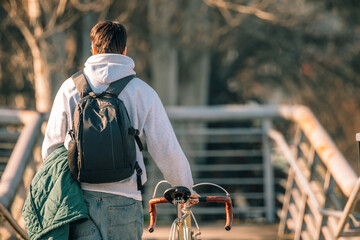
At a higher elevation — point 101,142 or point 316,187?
point 101,142

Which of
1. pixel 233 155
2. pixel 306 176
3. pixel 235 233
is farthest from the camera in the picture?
pixel 233 155

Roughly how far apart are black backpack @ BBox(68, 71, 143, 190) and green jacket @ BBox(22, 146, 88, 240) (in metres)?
0.07

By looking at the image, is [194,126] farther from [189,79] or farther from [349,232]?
[349,232]

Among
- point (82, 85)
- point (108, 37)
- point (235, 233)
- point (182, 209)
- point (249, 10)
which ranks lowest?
point (235, 233)

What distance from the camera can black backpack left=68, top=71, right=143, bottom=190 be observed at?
2508 millimetres

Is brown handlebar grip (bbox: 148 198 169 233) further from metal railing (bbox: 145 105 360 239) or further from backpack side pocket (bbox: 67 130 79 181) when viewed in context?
metal railing (bbox: 145 105 360 239)

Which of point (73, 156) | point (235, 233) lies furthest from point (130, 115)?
point (235, 233)

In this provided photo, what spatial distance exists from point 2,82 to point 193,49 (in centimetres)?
345

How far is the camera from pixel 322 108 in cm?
1221

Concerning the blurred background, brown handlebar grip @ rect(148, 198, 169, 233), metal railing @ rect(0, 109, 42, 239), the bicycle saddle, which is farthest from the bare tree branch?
the bicycle saddle

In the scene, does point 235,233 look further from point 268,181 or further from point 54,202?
point 54,202

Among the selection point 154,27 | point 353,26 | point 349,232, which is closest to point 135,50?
point 154,27

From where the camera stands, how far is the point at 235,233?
219 inches

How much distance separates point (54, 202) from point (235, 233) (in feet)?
10.6
